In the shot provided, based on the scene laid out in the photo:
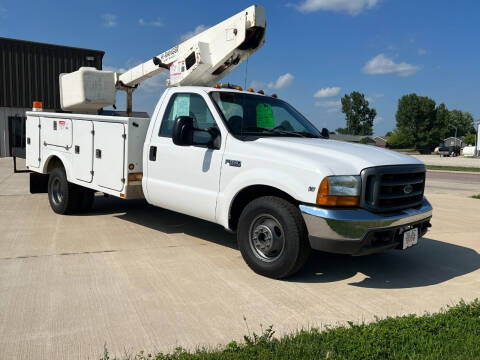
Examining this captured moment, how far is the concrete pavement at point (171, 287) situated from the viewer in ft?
10.7

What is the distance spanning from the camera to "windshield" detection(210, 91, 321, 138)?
518 cm

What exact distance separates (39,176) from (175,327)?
613cm

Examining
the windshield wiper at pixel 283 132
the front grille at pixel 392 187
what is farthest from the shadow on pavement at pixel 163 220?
the front grille at pixel 392 187

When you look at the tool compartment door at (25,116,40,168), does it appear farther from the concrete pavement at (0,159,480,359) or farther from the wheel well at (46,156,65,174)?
the concrete pavement at (0,159,480,359)

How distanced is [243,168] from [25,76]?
24.2 m

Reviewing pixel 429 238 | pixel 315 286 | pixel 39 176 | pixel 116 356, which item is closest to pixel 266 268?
pixel 315 286

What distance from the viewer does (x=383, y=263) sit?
533 centimetres

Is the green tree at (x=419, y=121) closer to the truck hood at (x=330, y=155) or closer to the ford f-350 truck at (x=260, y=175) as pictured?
the ford f-350 truck at (x=260, y=175)

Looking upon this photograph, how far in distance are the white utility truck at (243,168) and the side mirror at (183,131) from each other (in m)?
0.01

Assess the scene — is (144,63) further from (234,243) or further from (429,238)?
(429,238)

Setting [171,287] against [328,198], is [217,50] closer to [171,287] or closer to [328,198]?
[328,198]

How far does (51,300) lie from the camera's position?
3799mm

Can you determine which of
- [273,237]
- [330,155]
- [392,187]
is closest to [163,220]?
[273,237]

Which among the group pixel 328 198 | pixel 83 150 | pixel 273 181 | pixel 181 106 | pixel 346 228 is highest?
pixel 181 106
